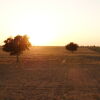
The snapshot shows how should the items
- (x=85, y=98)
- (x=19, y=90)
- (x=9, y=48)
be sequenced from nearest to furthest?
(x=85, y=98) → (x=19, y=90) → (x=9, y=48)

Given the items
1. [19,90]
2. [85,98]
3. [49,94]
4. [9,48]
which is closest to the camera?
[85,98]

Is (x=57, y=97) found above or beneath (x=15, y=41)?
beneath

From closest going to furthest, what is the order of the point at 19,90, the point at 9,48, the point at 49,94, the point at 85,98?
the point at 85,98 → the point at 49,94 → the point at 19,90 → the point at 9,48

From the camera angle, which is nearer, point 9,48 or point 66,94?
point 66,94

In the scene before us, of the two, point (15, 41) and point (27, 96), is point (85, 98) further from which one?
point (15, 41)

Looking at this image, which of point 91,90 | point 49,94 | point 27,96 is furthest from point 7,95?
point 91,90

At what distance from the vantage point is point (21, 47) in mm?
68312

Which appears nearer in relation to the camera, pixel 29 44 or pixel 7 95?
pixel 7 95

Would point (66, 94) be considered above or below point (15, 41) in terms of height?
below

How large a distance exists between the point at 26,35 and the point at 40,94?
50.5 metres

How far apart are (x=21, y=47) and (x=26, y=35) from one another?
428cm

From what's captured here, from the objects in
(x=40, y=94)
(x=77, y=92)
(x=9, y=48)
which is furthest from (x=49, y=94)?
(x=9, y=48)

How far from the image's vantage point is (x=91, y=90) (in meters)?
23.6

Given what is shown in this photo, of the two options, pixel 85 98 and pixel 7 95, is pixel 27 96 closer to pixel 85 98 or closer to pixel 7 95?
pixel 7 95
